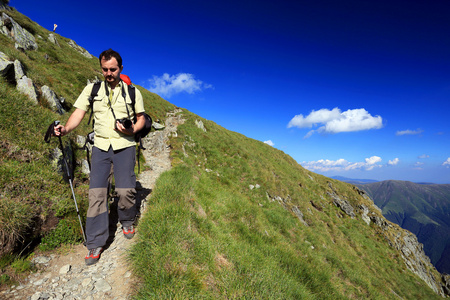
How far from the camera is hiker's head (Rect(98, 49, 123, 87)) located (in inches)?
162

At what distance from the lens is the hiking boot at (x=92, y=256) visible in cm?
411

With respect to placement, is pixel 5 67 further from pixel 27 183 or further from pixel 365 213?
pixel 365 213

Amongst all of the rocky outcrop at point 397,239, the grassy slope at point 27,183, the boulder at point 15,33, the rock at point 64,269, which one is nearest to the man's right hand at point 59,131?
the grassy slope at point 27,183

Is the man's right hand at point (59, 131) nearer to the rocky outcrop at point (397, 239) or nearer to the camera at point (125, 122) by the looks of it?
the camera at point (125, 122)

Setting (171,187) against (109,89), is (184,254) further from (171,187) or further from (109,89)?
(109,89)

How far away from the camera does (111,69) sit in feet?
13.7

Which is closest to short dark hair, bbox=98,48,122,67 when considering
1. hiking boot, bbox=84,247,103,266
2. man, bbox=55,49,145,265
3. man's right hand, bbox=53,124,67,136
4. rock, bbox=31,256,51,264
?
man, bbox=55,49,145,265

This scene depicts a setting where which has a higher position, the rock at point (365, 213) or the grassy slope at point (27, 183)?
the grassy slope at point (27, 183)

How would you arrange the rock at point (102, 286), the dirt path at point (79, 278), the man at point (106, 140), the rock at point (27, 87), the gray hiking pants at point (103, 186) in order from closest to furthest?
the dirt path at point (79, 278) → the rock at point (102, 286) → the man at point (106, 140) → the gray hiking pants at point (103, 186) → the rock at point (27, 87)

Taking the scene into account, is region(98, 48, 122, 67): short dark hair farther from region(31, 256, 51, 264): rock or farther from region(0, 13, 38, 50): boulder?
region(0, 13, 38, 50): boulder

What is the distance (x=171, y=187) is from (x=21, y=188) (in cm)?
411

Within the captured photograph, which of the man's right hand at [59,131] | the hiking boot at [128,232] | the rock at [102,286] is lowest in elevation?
the rock at [102,286]

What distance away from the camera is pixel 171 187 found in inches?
287

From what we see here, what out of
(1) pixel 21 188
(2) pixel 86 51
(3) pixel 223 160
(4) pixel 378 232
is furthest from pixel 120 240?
(2) pixel 86 51
